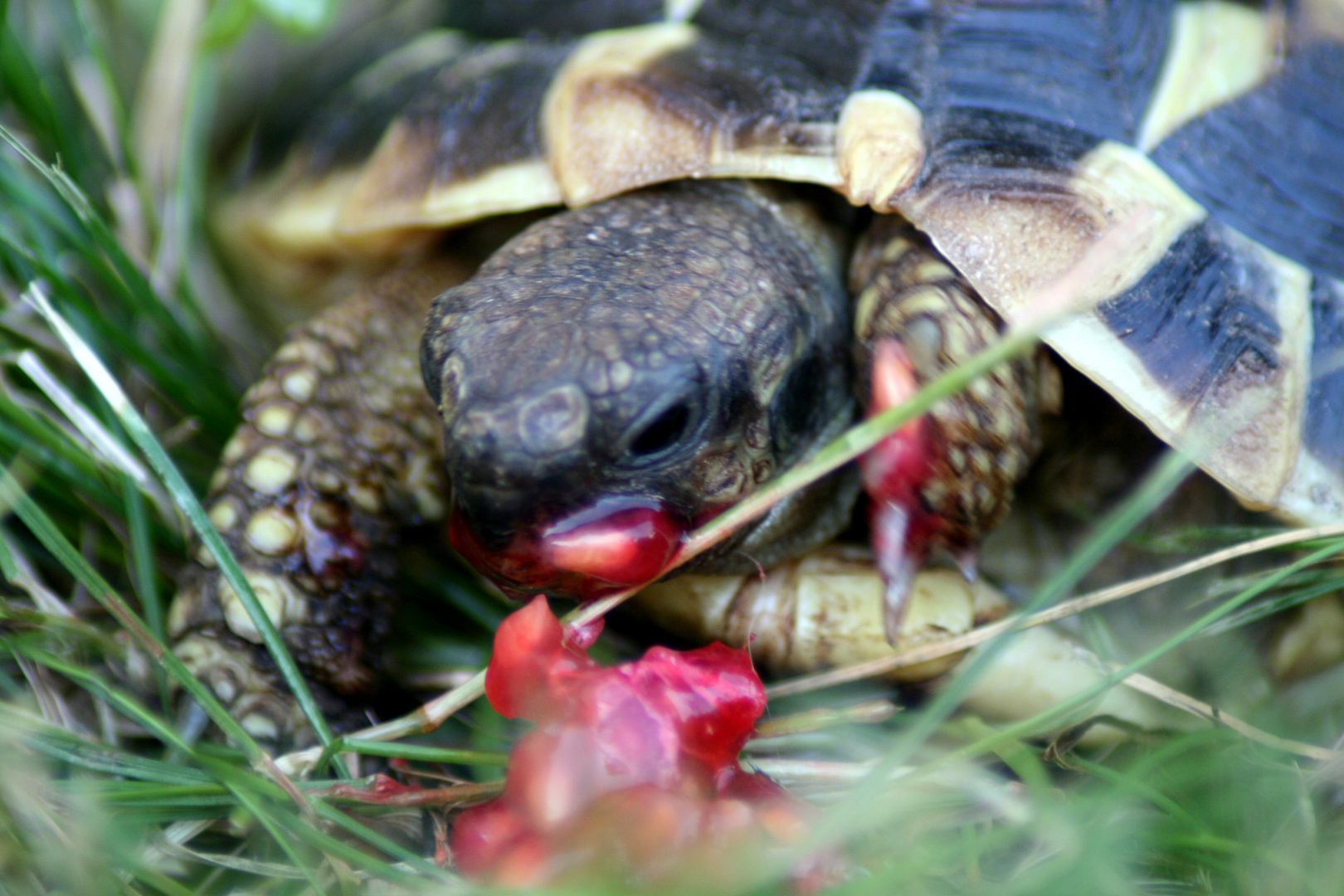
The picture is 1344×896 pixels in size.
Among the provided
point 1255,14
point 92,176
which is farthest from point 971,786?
point 92,176

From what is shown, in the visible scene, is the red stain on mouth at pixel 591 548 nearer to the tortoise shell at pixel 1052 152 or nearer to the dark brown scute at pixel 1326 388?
the tortoise shell at pixel 1052 152

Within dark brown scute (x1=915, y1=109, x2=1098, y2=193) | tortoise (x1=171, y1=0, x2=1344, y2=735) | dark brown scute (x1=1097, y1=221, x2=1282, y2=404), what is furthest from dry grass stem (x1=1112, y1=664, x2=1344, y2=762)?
dark brown scute (x1=915, y1=109, x2=1098, y2=193)

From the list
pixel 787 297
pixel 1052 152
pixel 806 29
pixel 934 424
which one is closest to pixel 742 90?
pixel 806 29

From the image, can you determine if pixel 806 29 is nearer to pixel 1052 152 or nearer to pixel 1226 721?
pixel 1052 152

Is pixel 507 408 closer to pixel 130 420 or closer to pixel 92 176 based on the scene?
pixel 130 420

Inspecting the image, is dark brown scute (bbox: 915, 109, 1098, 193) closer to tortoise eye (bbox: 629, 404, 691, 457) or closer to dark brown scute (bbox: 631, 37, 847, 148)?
dark brown scute (bbox: 631, 37, 847, 148)
